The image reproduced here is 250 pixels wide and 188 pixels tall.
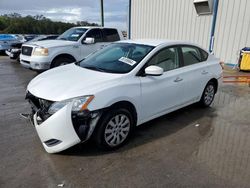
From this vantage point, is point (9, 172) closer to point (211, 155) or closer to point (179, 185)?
point (179, 185)

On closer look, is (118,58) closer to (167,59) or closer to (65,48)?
(167,59)

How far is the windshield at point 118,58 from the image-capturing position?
3.63m

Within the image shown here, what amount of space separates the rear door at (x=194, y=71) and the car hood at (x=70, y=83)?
1.62 metres

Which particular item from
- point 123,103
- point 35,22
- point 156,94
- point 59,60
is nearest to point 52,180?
point 123,103

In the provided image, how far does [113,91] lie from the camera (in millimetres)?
3104

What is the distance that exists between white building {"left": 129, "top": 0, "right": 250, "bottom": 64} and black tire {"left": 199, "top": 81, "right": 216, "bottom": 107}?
6621 millimetres

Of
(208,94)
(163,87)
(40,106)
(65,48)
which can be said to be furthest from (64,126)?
(65,48)

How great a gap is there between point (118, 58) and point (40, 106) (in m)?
1.56

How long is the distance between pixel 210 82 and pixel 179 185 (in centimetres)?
306

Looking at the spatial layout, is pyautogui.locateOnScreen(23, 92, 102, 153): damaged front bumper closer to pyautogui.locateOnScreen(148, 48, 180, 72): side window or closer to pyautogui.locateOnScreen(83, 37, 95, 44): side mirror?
pyautogui.locateOnScreen(148, 48, 180, 72): side window

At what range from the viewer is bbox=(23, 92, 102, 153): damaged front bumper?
282 centimetres

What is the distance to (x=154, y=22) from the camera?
49.9ft

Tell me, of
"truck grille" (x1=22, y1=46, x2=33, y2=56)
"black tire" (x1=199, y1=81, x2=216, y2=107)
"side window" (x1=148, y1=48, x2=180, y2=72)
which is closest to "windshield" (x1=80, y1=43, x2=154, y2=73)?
"side window" (x1=148, y1=48, x2=180, y2=72)

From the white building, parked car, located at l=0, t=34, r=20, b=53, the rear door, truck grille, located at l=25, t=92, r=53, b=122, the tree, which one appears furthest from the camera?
the tree
